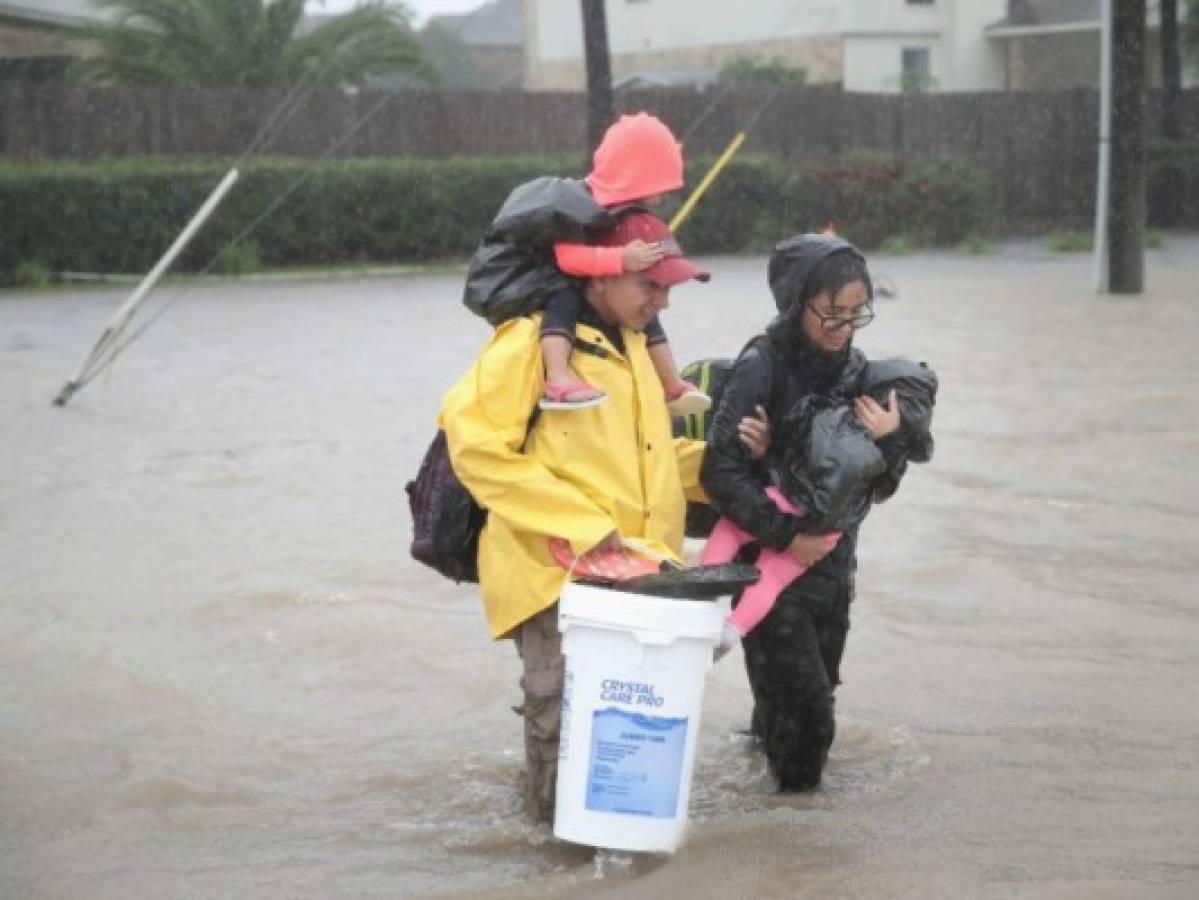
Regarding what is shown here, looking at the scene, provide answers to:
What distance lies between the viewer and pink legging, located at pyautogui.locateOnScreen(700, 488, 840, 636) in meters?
5.21

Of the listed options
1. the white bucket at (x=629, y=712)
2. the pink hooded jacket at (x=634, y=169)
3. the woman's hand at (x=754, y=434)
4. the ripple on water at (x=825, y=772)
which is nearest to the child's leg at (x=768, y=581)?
the woman's hand at (x=754, y=434)

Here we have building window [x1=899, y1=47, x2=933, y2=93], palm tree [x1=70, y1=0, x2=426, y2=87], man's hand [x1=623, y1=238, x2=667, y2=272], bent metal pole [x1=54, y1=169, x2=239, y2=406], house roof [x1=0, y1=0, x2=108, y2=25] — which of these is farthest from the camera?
building window [x1=899, y1=47, x2=933, y2=93]

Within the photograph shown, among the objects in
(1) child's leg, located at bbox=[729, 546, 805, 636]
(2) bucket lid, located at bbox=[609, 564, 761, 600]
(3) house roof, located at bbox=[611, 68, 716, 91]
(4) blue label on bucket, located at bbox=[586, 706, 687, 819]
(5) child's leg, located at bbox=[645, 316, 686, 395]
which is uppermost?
(3) house roof, located at bbox=[611, 68, 716, 91]

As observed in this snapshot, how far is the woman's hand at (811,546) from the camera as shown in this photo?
5219 mm

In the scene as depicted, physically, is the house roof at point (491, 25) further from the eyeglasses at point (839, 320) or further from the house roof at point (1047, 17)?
the eyeglasses at point (839, 320)

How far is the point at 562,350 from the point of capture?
4949 millimetres

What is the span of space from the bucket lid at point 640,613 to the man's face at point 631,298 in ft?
2.54

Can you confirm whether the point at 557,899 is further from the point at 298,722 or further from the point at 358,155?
the point at 358,155

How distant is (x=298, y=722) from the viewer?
6883 millimetres

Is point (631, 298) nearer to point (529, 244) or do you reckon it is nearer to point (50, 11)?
point (529, 244)

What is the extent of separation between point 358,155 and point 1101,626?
928 inches

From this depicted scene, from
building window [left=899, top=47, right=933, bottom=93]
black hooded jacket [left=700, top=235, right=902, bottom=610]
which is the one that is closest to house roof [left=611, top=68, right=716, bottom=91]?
building window [left=899, top=47, right=933, bottom=93]

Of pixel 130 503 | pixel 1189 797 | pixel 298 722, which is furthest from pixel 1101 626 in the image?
pixel 130 503

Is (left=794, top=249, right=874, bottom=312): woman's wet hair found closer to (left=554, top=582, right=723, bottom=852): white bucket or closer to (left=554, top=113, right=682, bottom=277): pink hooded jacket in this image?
(left=554, top=113, right=682, bottom=277): pink hooded jacket
